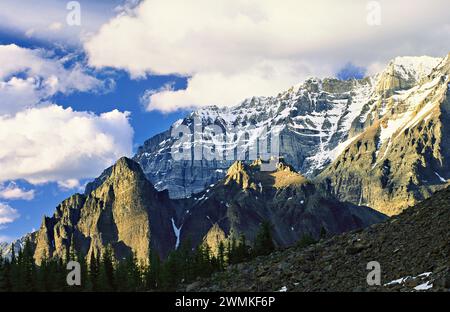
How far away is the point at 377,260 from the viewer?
224 feet

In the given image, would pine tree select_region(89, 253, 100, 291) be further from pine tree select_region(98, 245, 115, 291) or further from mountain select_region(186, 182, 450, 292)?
mountain select_region(186, 182, 450, 292)

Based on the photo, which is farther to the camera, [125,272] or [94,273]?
[125,272]

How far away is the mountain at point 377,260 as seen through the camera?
5847 centimetres

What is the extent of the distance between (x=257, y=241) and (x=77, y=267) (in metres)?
43.3

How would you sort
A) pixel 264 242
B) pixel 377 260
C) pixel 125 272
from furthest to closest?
pixel 125 272, pixel 264 242, pixel 377 260

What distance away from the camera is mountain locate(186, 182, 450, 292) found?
58.5 metres

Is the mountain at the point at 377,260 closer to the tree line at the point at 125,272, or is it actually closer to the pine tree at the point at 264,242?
the pine tree at the point at 264,242

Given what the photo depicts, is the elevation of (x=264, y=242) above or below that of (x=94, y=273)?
above

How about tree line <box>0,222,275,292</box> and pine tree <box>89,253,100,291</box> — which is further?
pine tree <box>89,253,100,291</box>

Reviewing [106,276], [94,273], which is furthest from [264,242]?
[94,273]

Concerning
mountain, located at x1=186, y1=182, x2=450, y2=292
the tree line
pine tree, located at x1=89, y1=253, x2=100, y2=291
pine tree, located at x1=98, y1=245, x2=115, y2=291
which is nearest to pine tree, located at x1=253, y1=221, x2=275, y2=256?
the tree line

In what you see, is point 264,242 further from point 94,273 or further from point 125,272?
point 94,273
